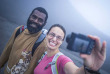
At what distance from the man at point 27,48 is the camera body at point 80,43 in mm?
837

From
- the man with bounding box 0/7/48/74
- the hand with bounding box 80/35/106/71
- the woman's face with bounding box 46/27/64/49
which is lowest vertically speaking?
the man with bounding box 0/7/48/74

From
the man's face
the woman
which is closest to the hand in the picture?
the woman

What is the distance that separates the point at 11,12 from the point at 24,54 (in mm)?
14581

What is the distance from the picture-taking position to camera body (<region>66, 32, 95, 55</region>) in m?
0.89

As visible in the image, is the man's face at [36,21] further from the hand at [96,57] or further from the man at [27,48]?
the hand at [96,57]

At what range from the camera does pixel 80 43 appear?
0.90 metres

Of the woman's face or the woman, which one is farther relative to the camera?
the woman's face

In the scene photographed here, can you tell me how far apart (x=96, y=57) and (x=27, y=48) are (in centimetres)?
117

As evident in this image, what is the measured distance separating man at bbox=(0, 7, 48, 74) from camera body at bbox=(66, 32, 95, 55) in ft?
2.75

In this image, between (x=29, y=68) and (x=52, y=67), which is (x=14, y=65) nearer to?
(x=29, y=68)

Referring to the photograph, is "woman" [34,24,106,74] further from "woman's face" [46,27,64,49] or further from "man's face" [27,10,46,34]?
"man's face" [27,10,46,34]

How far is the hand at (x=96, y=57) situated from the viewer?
85 cm

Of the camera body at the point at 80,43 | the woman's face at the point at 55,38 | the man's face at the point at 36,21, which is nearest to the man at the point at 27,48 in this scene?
the man's face at the point at 36,21

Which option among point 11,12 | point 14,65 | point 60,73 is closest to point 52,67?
point 60,73
